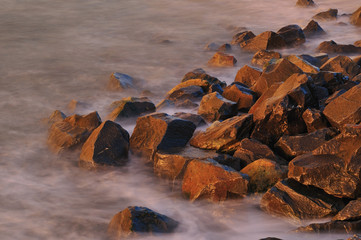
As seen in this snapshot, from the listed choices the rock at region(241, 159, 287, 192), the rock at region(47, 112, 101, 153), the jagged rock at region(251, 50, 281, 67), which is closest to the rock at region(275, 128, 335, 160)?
the rock at region(241, 159, 287, 192)

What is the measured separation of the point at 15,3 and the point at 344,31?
8633 millimetres

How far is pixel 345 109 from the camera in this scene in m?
3.77

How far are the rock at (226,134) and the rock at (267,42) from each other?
4.12 meters

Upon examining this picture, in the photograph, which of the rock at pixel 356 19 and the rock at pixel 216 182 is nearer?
the rock at pixel 216 182

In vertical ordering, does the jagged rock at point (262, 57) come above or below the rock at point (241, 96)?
below

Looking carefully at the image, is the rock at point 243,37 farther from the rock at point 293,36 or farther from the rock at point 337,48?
the rock at point 337,48

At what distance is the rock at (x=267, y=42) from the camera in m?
7.79

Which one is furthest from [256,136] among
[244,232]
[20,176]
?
[20,176]

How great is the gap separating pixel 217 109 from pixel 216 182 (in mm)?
1369

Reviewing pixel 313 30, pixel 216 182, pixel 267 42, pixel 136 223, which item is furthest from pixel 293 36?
pixel 136 223

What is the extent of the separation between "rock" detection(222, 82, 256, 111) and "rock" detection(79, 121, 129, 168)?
1.30 meters

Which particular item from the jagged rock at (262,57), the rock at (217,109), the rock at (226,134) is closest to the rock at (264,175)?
the rock at (226,134)

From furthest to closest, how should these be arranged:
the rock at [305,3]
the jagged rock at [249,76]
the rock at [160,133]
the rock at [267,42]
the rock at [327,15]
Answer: the rock at [305,3] < the rock at [327,15] < the rock at [267,42] < the jagged rock at [249,76] < the rock at [160,133]

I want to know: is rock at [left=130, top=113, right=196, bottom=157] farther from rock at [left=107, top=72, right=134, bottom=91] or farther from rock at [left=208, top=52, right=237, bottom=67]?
rock at [left=208, top=52, right=237, bottom=67]
